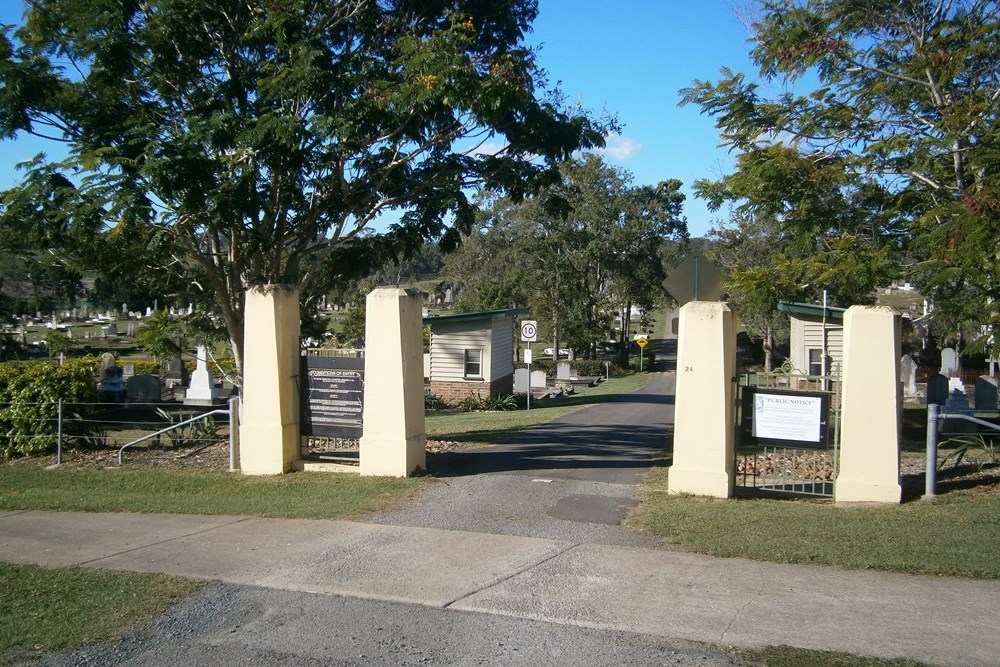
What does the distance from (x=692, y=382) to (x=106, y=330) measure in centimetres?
7242

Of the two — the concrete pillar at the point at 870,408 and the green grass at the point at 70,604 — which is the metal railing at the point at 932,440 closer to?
the concrete pillar at the point at 870,408

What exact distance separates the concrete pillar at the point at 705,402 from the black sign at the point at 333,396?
444cm

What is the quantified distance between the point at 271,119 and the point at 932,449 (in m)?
9.66

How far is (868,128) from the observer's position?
14.5 meters

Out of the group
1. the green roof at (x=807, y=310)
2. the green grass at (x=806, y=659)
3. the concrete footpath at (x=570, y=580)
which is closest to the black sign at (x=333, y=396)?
the concrete footpath at (x=570, y=580)

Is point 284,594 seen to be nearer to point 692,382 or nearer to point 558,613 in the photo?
point 558,613

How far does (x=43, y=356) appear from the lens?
173 feet

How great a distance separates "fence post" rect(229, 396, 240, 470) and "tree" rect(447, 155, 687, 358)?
3542 centimetres

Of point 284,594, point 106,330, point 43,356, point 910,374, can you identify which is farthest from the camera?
point 106,330

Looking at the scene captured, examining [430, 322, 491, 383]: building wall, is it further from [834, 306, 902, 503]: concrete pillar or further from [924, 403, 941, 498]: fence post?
[924, 403, 941, 498]: fence post

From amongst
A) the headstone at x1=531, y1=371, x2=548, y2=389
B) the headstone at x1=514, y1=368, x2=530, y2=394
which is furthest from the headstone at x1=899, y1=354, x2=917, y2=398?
the headstone at x1=531, y1=371, x2=548, y2=389

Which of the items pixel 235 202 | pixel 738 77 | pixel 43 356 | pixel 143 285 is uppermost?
pixel 738 77

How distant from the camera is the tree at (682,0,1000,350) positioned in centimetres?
1338

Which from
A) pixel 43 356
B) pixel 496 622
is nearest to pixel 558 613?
pixel 496 622
